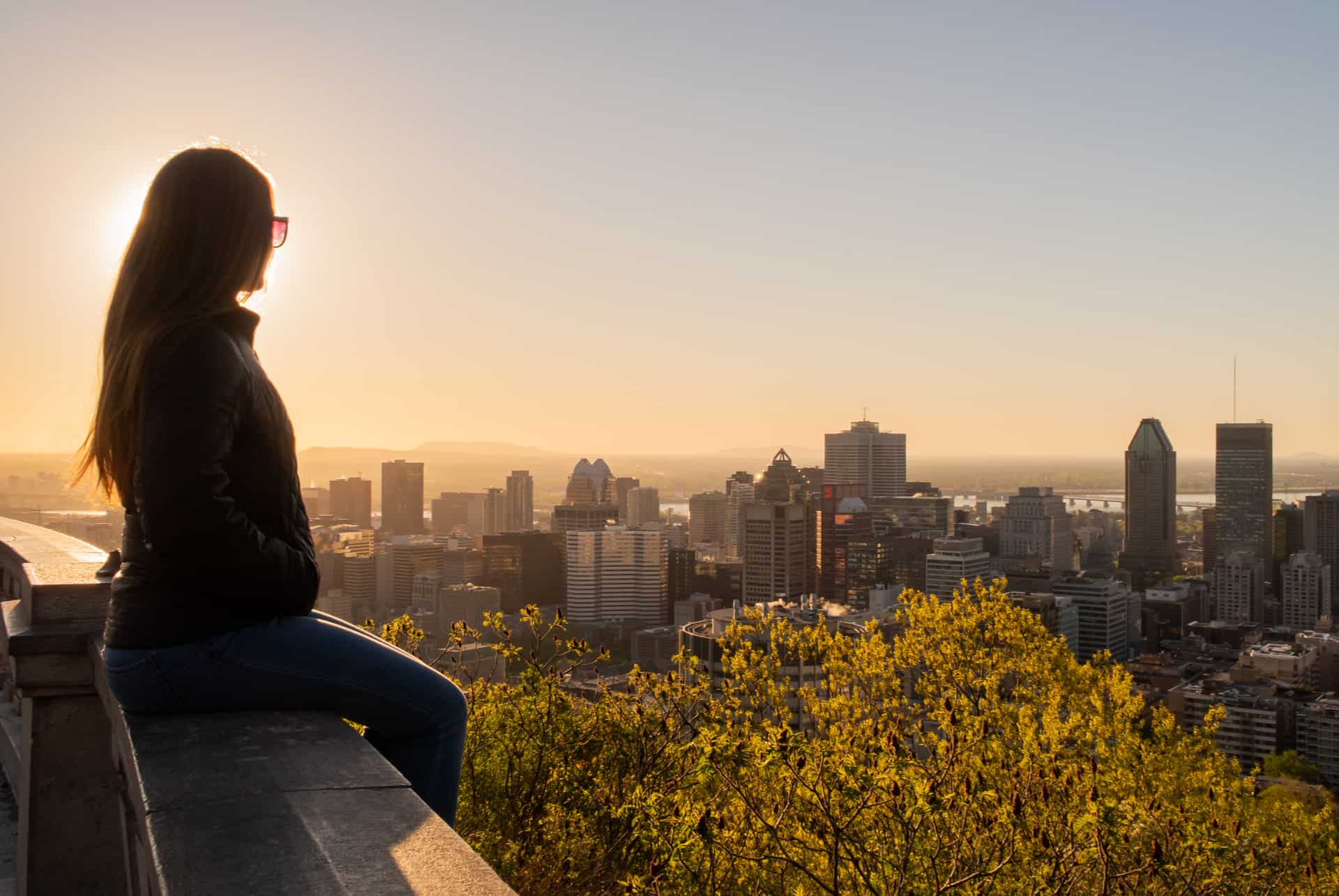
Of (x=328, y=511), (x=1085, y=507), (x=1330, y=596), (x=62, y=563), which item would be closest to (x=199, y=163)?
(x=62, y=563)

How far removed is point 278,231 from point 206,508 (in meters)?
0.54

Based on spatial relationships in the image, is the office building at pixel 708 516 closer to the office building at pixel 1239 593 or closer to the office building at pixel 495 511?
the office building at pixel 495 511

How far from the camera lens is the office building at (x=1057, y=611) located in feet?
133

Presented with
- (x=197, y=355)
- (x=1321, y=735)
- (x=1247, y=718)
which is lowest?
(x=1321, y=735)

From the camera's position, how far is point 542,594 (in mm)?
64750

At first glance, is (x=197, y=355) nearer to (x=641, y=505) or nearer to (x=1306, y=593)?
(x=1306, y=593)

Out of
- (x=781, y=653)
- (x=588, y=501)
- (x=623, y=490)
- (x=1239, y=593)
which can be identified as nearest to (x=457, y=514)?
(x=623, y=490)

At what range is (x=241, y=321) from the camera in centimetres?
180

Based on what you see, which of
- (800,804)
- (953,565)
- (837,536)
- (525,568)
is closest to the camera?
(800,804)

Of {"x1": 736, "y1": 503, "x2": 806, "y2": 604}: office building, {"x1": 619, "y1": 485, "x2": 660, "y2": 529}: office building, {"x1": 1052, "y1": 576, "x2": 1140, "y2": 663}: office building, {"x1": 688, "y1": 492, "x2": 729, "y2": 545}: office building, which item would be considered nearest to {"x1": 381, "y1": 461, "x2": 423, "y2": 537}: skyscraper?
{"x1": 619, "y1": 485, "x2": 660, "y2": 529}: office building

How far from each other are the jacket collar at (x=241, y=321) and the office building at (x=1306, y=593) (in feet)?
227

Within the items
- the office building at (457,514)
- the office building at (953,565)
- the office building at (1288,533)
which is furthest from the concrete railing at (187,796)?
the office building at (457,514)

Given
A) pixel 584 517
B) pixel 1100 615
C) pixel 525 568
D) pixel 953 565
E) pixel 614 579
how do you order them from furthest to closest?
pixel 584 517 < pixel 525 568 < pixel 614 579 < pixel 953 565 < pixel 1100 615

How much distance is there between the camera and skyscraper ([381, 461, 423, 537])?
9019cm
